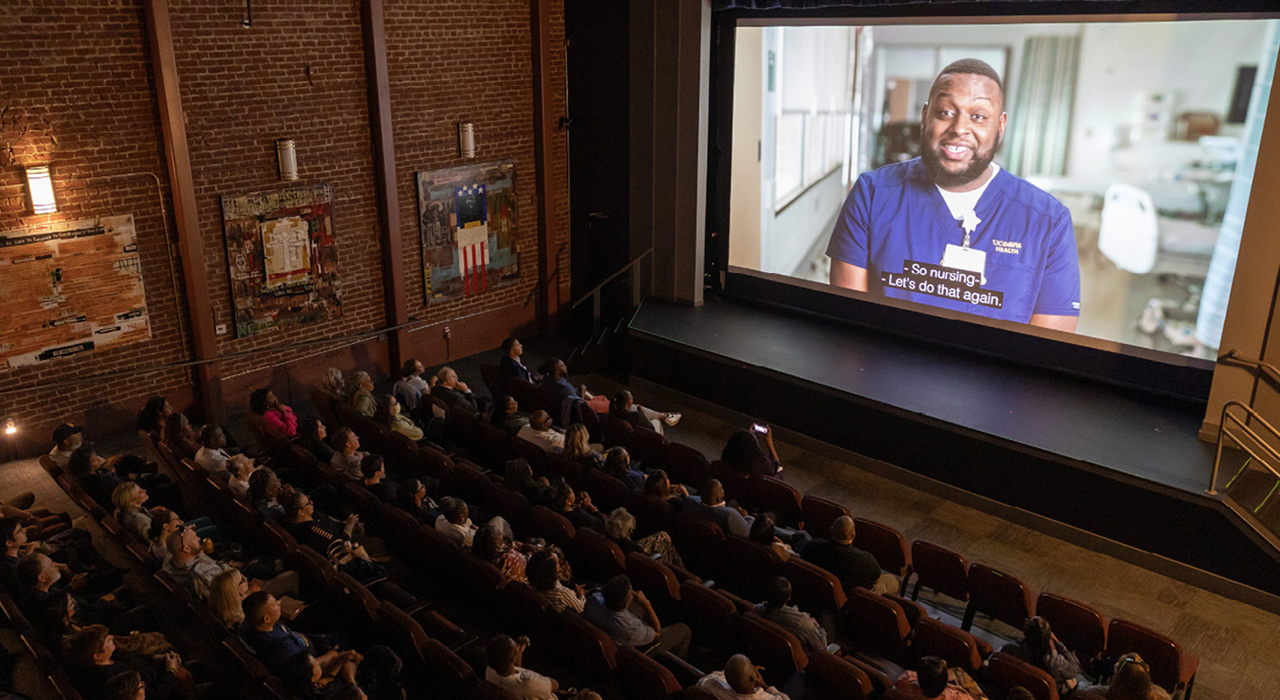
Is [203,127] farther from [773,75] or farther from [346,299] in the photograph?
[773,75]

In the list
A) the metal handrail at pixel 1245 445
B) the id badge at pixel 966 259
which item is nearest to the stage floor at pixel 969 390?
the metal handrail at pixel 1245 445

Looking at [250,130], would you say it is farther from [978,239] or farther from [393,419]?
[978,239]

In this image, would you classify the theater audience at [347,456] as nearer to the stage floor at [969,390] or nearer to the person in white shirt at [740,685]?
the person in white shirt at [740,685]

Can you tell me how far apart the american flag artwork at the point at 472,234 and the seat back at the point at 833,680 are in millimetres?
7130

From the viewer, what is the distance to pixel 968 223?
9.03m

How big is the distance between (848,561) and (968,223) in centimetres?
457

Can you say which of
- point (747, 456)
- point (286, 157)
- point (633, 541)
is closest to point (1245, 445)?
point (747, 456)

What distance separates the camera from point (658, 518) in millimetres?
6316

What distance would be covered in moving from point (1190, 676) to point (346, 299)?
7.96 m

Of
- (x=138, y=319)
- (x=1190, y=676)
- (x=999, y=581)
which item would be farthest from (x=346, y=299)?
(x=1190, y=676)

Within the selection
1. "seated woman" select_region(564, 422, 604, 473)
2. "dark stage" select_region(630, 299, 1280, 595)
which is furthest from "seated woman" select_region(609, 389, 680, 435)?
"dark stage" select_region(630, 299, 1280, 595)

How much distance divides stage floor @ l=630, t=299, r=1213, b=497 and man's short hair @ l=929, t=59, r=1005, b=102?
2.55 metres

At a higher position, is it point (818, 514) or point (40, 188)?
point (40, 188)

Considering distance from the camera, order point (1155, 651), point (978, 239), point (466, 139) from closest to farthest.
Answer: point (1155, 651)
point (978, 239)
point (466, 139)
